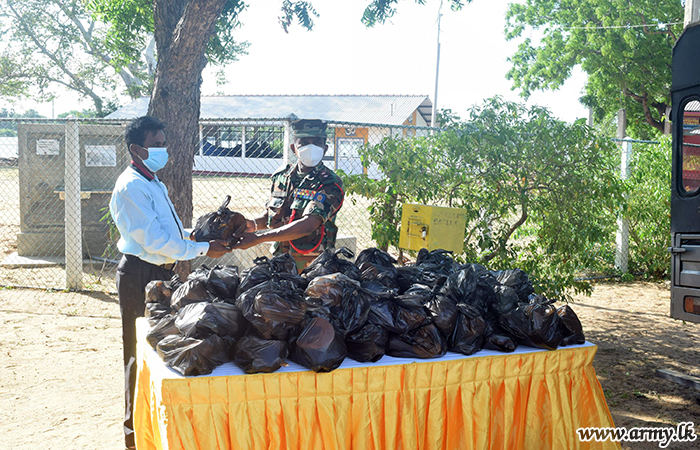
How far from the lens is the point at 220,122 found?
23.0 ft

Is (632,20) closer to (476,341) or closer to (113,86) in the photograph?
(476,341)

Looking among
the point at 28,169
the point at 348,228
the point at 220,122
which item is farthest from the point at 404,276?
the point at 348,228

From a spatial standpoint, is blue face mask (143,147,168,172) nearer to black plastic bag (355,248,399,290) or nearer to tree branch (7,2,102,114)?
black plastic bag (355,248,399,290)

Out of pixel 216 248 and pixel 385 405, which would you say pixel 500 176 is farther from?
pixel 385 405

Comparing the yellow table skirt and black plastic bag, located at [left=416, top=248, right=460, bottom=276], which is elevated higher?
black plastic bag, located at [left=416, top=248, right=460, bottom=276]

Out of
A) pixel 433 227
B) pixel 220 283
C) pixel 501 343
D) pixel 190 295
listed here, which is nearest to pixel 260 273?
pixel 220 283

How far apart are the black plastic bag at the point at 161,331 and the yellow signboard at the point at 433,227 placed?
2.61 metres

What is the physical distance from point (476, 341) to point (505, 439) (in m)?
0.54

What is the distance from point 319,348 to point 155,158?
176cm

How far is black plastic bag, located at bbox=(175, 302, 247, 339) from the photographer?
262cm

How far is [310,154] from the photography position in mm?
4379

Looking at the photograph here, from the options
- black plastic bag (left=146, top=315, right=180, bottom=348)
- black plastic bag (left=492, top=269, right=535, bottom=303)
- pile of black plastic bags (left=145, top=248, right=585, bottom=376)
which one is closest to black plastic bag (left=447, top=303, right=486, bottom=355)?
pile of black plastic bags (left=145, top=248, right=585, bottom=376)

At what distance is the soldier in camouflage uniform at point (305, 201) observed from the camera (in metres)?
4.15

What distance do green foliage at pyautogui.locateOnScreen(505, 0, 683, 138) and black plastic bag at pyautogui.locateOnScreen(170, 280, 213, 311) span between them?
2038 centimetres
